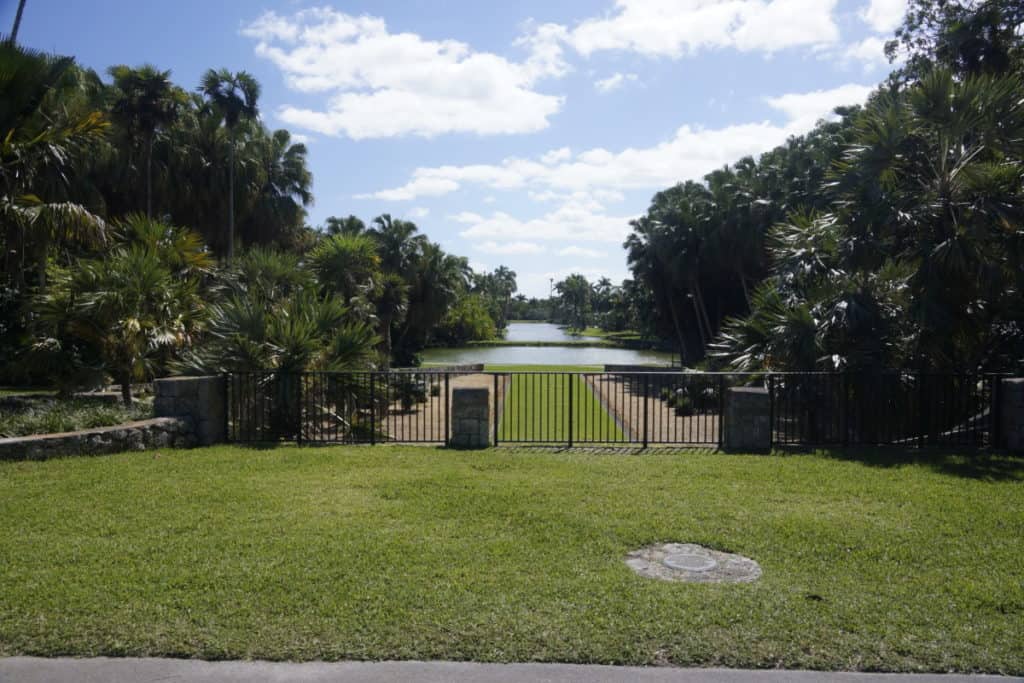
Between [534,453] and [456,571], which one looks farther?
[534,453]

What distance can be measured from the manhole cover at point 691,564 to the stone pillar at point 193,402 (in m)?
6.96

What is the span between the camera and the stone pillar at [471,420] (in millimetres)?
9875

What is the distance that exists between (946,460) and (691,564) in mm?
5750

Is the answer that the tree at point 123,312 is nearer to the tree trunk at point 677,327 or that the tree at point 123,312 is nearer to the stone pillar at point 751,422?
the stone pillar at point 751,422

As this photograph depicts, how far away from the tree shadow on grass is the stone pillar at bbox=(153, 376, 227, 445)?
25.9 feet

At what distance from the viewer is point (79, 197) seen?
2238 cm

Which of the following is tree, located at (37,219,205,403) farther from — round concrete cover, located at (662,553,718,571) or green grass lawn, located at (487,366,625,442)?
round concrete cover, located at (662,553,718,571)

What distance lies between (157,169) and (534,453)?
2434cm

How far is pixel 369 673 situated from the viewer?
3484mm

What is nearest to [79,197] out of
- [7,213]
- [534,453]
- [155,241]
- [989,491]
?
[155,241]

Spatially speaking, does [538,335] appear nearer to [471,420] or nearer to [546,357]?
[546,357]

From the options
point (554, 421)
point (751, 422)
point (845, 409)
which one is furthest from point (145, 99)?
point (845, 409)

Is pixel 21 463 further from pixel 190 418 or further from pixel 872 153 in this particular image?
pixel 872 153

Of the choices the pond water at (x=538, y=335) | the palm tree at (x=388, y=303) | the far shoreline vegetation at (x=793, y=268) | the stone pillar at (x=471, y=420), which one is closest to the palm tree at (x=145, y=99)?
the far shoreline vegetation at (x=793, y=268)
